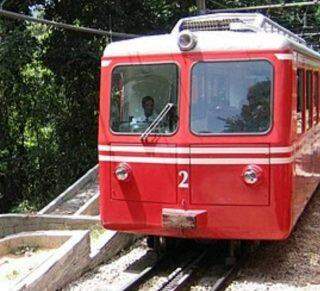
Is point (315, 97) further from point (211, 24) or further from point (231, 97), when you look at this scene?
point (231, 97)

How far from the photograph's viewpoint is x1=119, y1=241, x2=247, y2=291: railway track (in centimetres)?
697

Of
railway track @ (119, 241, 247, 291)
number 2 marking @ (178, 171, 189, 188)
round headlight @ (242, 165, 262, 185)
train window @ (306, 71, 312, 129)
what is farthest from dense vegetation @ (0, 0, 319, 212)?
round headlight @ (242, 165, 262, 185)

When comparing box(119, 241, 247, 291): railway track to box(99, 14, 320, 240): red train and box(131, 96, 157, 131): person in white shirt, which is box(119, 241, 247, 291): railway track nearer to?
box(99, 14, 320, 240): red train

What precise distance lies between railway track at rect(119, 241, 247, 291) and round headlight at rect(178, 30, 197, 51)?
8.19 ft

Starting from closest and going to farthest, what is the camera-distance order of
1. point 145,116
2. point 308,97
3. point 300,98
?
point 145,116, point 300,98, point 308,97

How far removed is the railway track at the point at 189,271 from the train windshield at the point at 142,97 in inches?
63.1

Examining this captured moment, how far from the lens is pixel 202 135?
23.5ft

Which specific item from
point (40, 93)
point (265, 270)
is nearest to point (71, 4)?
point (40, 93)

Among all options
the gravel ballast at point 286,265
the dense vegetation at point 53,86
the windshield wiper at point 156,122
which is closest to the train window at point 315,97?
the gravel ballast at point 286,265

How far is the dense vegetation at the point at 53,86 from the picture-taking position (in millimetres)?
17688

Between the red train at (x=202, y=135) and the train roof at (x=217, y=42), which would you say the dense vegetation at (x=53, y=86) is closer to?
the train roof at (x=217, y=42)

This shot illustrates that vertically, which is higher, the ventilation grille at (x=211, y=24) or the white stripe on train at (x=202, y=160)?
the ventilation grille at (x=211, y=24)

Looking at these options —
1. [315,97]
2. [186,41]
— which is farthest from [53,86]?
[186,41]

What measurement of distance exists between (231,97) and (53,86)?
42.0ft
